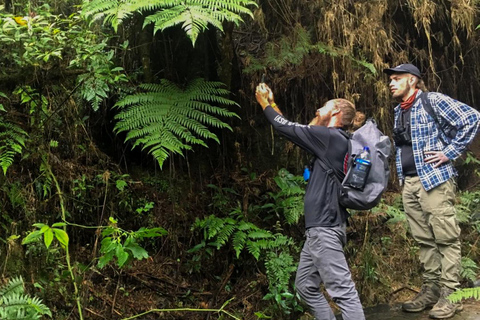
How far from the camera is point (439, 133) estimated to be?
13.8ft

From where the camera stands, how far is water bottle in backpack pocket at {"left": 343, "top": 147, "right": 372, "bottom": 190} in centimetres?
322

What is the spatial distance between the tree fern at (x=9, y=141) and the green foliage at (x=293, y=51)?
224 centimetres

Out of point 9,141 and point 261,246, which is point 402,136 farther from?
point 9,141

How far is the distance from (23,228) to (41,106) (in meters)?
1.06

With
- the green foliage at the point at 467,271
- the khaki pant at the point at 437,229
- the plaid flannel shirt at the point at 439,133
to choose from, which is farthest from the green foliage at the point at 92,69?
the green foliage at the point at 467,271

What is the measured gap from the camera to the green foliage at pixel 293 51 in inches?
189

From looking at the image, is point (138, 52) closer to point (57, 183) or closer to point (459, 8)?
point (57, 183)

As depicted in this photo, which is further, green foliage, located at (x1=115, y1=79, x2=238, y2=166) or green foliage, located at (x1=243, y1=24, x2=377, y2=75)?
green foliage, located at (x1=243, y1=24, x2=377, y2=75)

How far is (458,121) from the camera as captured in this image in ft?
13.3

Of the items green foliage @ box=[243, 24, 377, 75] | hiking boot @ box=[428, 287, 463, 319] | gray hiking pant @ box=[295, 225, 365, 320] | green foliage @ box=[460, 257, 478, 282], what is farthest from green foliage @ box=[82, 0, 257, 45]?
green foliage @ box=[460, 257, 478, 282]

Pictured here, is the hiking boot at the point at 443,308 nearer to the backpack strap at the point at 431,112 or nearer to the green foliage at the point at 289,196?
the backpack strap at the point at 431,112

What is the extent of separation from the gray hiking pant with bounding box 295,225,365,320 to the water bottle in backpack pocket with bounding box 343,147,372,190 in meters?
0.36

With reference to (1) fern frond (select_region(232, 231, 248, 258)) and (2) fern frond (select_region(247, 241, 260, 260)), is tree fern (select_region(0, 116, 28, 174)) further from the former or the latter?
(2) fern frond (select_region(247, 241, 260, 260))

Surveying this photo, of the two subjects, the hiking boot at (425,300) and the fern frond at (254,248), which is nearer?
the fern frond at (254,248)
